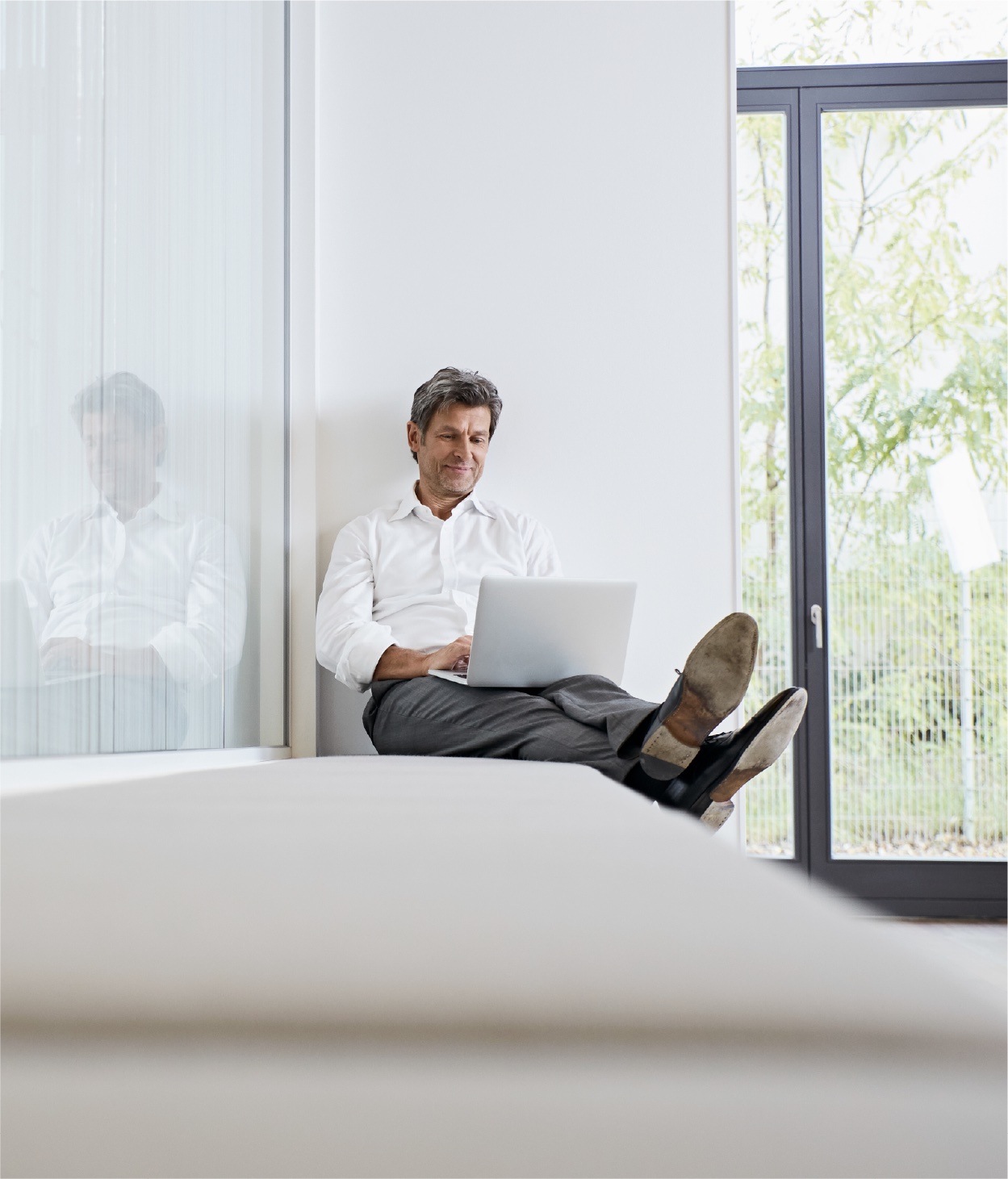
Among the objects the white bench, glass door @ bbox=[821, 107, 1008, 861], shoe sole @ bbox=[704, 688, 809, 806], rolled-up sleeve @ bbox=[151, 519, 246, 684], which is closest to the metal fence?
glass door @ bbox=[821, 107, 1008, 861]

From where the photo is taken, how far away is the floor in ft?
7.81

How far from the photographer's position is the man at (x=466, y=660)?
1748mm

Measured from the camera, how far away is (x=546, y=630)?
6.71 ft

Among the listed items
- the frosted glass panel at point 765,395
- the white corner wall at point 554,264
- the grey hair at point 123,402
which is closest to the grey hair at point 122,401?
the grey hair at point 123,402

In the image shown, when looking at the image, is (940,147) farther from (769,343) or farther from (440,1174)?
(440,1174)

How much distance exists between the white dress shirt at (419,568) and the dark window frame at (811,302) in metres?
1.03

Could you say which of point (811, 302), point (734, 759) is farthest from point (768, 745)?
point (811, 302)

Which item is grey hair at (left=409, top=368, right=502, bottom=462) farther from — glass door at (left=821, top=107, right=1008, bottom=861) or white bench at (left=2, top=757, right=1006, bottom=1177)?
white bench at (left=2, top=757, right=1006, bottom=1177)

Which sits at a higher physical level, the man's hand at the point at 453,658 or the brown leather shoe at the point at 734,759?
the man's hand at the point at 453,658

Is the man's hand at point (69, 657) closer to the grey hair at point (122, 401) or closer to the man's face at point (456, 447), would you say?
the grey hair at point (122, 401)

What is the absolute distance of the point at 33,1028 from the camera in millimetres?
349

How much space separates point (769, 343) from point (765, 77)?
2.77ft

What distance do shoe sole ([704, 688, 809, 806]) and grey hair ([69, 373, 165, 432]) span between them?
47.8 inches

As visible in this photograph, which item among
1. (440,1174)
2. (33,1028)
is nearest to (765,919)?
(440,1174)
